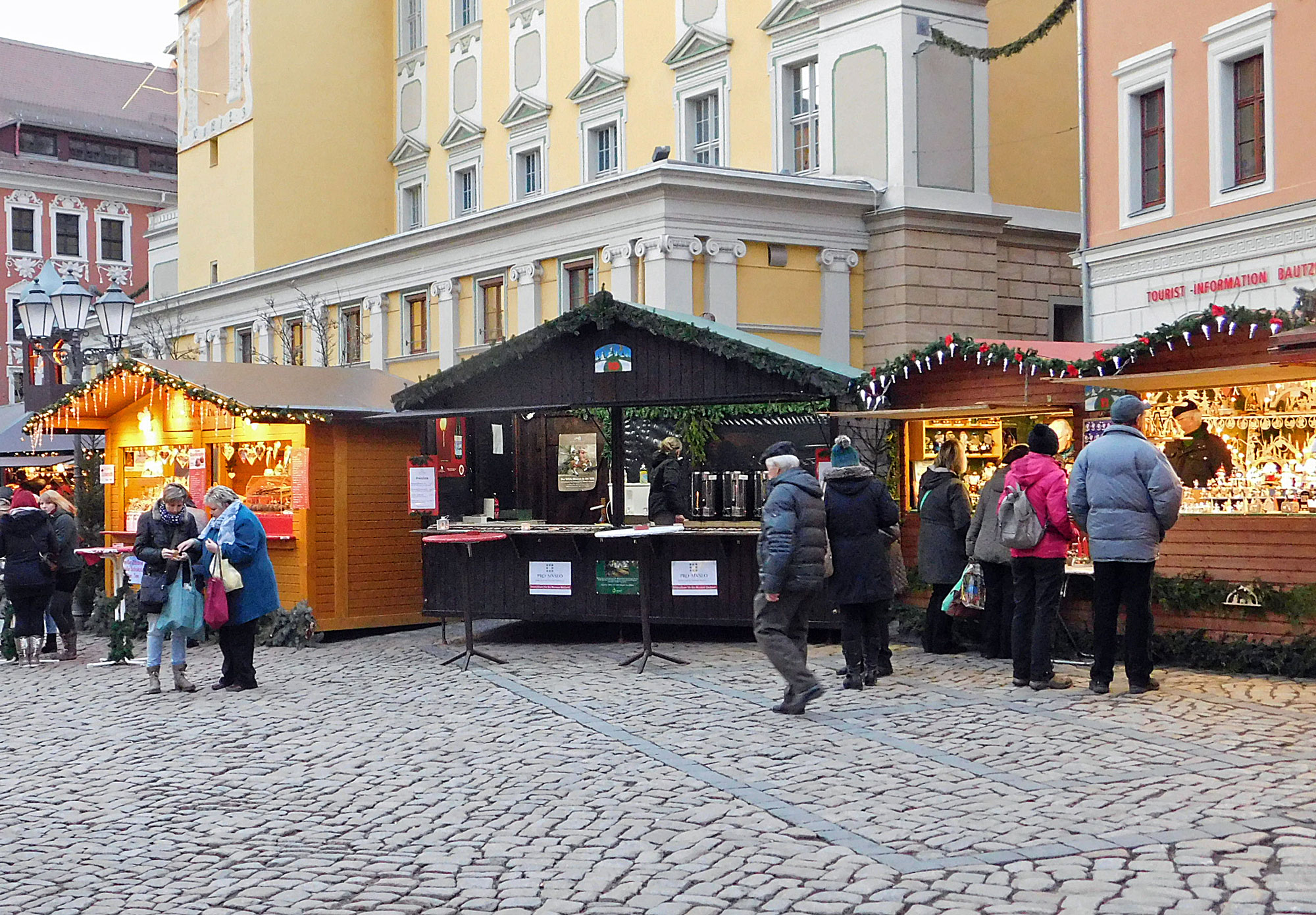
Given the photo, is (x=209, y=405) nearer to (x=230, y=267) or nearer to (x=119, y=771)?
(x=119, y=771)

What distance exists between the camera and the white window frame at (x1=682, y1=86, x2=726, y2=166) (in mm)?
31328

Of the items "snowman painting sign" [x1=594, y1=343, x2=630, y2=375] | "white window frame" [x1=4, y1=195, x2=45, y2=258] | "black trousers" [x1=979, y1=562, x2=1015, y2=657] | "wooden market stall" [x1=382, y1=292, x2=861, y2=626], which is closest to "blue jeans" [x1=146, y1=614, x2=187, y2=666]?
"wooden market stall" [x1=382, y1=292, x2=861, y2=626]

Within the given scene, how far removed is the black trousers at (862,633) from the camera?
36.8 ft

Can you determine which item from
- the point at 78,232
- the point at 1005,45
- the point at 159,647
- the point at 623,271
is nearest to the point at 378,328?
the point at 623,271

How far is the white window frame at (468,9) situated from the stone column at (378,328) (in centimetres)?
806

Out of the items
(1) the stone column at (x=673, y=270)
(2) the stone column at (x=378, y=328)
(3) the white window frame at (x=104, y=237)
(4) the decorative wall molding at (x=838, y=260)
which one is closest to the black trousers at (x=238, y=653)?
(1) the stone column at (x=673, y=270)

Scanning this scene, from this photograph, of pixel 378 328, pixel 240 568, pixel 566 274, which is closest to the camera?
pixel 240 568

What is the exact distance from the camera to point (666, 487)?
14656mm

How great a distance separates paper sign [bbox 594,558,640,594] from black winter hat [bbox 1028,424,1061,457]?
4639 mm

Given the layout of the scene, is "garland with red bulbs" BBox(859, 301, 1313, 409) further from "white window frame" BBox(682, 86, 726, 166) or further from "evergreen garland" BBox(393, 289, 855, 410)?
"white window frame" BBox(682, 86, 726, 166)

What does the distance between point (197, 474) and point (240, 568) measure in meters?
5.98

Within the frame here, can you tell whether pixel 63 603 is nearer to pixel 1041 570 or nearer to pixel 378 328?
pixel 1041 570

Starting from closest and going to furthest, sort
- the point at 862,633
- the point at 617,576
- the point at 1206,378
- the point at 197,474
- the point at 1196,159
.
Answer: the point at 862,633
the point at 1206,378
the point at 617,576
the point at 197,474
the point at 1196,159

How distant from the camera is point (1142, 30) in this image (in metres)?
24.1
